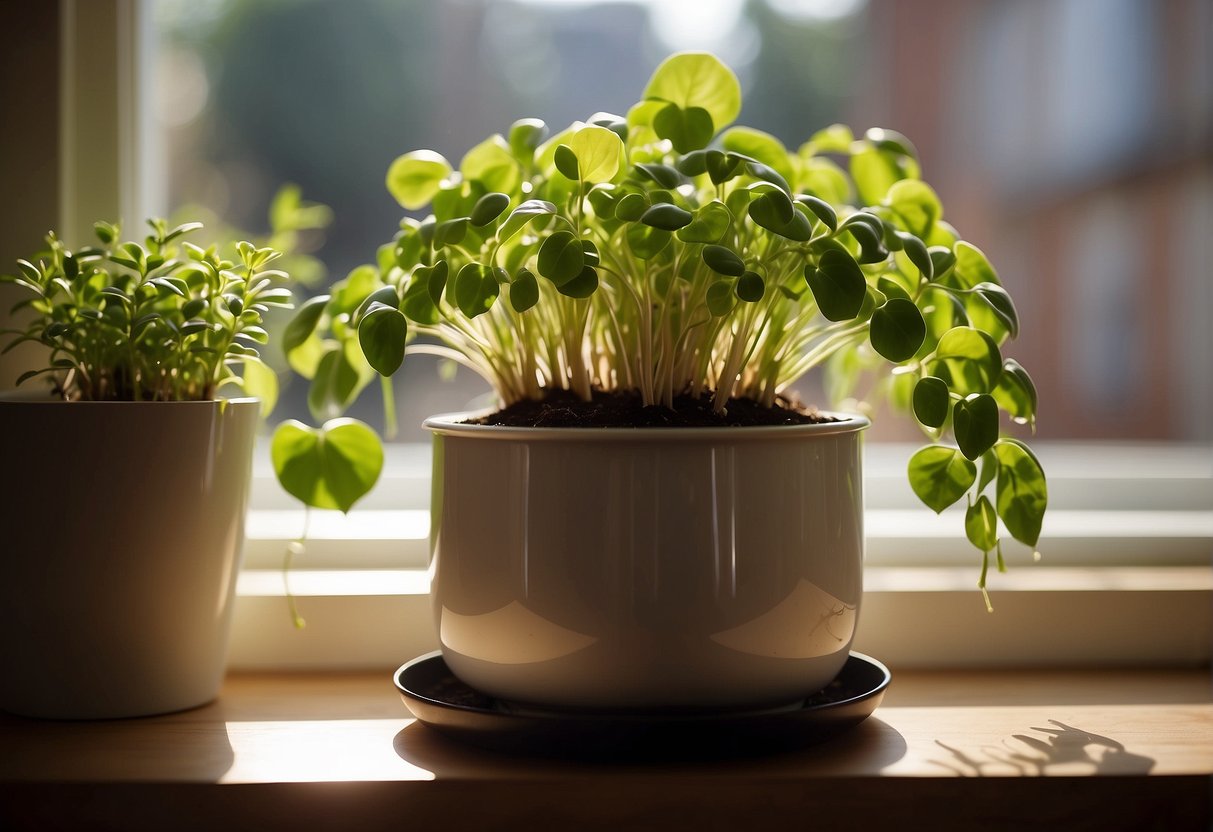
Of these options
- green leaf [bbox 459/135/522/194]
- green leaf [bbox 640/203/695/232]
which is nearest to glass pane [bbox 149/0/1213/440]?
green leaf [bbox 459/135/522/194]

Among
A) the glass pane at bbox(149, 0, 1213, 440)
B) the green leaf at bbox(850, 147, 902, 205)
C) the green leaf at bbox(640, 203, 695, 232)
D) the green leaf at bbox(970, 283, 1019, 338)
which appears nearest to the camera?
the green leaf at bbox(640, 203, 695, 232)

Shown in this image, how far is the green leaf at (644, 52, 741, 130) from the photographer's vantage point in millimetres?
687

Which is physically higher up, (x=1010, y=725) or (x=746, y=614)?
(x=746, y=614)

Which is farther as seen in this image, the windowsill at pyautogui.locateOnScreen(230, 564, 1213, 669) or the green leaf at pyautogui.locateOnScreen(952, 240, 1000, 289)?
the windowsill at pyautogui.locateOnScreen(230, 564, 1213, 669)

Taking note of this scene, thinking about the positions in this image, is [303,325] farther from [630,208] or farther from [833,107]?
[833,107]

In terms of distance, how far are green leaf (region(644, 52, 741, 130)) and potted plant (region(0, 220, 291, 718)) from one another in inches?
12.7

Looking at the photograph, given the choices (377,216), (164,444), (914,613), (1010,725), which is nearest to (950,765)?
(1010,725)

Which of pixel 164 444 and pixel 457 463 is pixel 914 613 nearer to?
pixel 457 463

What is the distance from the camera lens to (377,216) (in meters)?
1.14

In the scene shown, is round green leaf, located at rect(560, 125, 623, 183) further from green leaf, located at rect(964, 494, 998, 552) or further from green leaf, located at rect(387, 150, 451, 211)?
green leaf, located at rect(964, 494, 998, 552)

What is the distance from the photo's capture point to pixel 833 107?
1205 mm

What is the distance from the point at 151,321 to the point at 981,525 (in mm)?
621

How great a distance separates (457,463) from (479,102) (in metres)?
0.64

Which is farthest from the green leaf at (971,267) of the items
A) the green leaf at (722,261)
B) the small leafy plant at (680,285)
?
the green leaf at (722,261)
